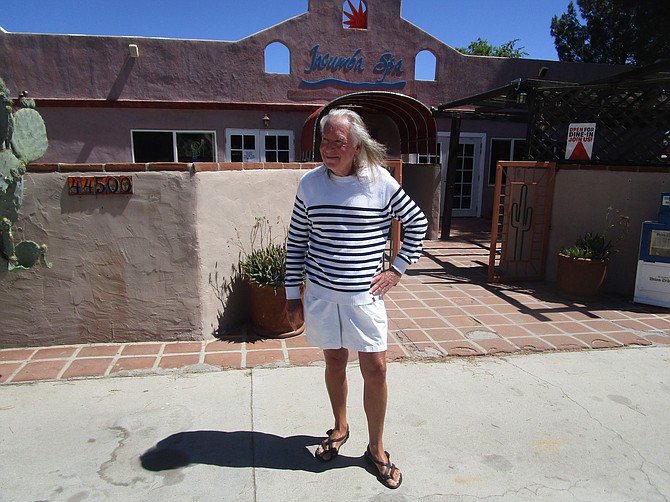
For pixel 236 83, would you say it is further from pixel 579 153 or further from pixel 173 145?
pixel 579 153

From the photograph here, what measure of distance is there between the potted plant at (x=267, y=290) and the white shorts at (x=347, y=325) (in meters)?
1.84

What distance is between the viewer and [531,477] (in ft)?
8.88

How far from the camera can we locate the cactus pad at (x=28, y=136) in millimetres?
3791

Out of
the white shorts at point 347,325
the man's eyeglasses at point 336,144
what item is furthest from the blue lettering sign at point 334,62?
the white shorts at point 347,325

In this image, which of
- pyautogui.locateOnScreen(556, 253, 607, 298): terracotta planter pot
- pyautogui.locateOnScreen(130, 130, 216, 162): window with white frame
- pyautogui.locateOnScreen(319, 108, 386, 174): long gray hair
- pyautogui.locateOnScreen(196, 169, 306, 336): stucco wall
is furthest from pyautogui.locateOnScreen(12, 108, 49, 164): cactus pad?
pyautogui.locateOnScreen(130, 130, 216, 162): window with white frame

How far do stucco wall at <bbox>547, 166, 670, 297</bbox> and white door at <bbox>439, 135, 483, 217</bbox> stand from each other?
5783 millimetres

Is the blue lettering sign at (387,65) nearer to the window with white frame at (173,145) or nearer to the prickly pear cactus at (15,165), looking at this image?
the window with white frame at (173,145)

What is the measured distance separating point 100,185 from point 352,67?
8732 millimetres

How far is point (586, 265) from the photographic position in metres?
6.03

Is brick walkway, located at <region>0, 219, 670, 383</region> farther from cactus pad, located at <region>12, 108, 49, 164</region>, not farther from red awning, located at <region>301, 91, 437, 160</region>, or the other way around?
red awning, located at <region>301, 91, 437, 160</region>

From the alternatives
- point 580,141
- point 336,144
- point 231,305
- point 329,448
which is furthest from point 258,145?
point 329,448

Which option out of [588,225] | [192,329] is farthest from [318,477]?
[588,225]

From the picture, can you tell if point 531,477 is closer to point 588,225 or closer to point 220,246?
point 220,246

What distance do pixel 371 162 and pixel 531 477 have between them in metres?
1.92
